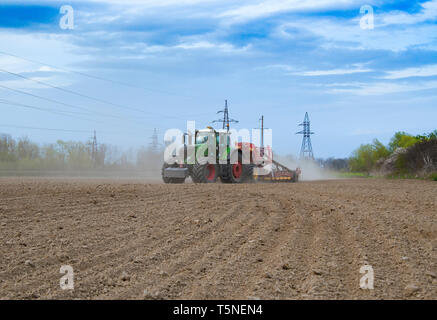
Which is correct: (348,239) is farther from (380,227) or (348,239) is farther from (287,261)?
(287,261)

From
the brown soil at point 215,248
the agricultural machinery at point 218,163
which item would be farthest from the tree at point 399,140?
the brown soil at point 215,248

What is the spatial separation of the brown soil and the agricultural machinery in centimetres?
774

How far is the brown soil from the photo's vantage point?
4926mm

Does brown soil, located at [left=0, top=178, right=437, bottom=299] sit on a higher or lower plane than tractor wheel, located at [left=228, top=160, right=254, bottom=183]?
lower

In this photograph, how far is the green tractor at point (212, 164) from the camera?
19656 mm

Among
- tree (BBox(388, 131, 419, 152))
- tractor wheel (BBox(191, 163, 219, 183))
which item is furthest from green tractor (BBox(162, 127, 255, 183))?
tree (BBox(388, 131, 419, 152))

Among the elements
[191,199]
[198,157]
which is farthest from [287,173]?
[191,199]

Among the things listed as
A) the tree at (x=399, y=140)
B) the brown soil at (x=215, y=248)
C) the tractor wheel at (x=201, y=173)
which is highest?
the tree at (x=399, y=140)

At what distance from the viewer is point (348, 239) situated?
24.2ft

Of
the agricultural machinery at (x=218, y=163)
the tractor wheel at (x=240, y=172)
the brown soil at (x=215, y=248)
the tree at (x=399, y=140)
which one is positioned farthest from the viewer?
the tree at (x=399, y=140)

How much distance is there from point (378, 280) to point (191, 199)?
27.0 ft

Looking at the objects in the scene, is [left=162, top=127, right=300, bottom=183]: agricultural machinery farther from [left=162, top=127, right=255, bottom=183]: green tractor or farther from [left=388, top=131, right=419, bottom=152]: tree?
[left=388, top=131, right=419, bottom=152]: tree

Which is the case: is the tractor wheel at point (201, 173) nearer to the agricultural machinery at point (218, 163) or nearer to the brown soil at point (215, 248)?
the agricultural machinery at point (218, 163)

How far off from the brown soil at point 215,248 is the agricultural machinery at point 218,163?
774cm
